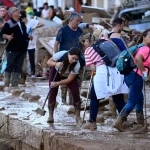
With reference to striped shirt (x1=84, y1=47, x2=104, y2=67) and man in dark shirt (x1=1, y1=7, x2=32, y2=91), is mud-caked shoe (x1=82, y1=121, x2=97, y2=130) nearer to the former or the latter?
striped shirt (x1=84, y1=47, x2=104, y2=67)

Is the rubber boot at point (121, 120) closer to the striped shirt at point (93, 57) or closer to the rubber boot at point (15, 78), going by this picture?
the striped shirt at point (93, 57)

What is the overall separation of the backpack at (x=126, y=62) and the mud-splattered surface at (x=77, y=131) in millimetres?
814

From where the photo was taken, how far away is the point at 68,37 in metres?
12.1

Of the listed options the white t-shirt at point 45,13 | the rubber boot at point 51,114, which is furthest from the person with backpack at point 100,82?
the white t-shirt at point 45,13

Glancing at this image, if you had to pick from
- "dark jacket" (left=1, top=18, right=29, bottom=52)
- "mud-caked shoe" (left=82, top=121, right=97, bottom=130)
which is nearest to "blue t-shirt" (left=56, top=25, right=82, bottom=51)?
"mud-caked shoe" (left=82, top=121, right=97, bottom=130)

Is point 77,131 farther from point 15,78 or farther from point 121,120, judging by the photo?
point 15,78

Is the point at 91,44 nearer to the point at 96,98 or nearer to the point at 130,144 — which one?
the point at 96,98

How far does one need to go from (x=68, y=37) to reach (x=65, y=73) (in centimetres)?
224

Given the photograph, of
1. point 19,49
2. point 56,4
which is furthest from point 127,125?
point 56,4

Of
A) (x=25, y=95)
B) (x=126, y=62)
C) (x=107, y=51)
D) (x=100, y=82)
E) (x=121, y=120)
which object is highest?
(x=107, y=51)

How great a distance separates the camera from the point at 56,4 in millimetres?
42719

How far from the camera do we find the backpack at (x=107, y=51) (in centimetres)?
953

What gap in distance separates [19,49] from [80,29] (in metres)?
3.58

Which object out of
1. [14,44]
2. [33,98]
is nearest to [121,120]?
[33,98]
